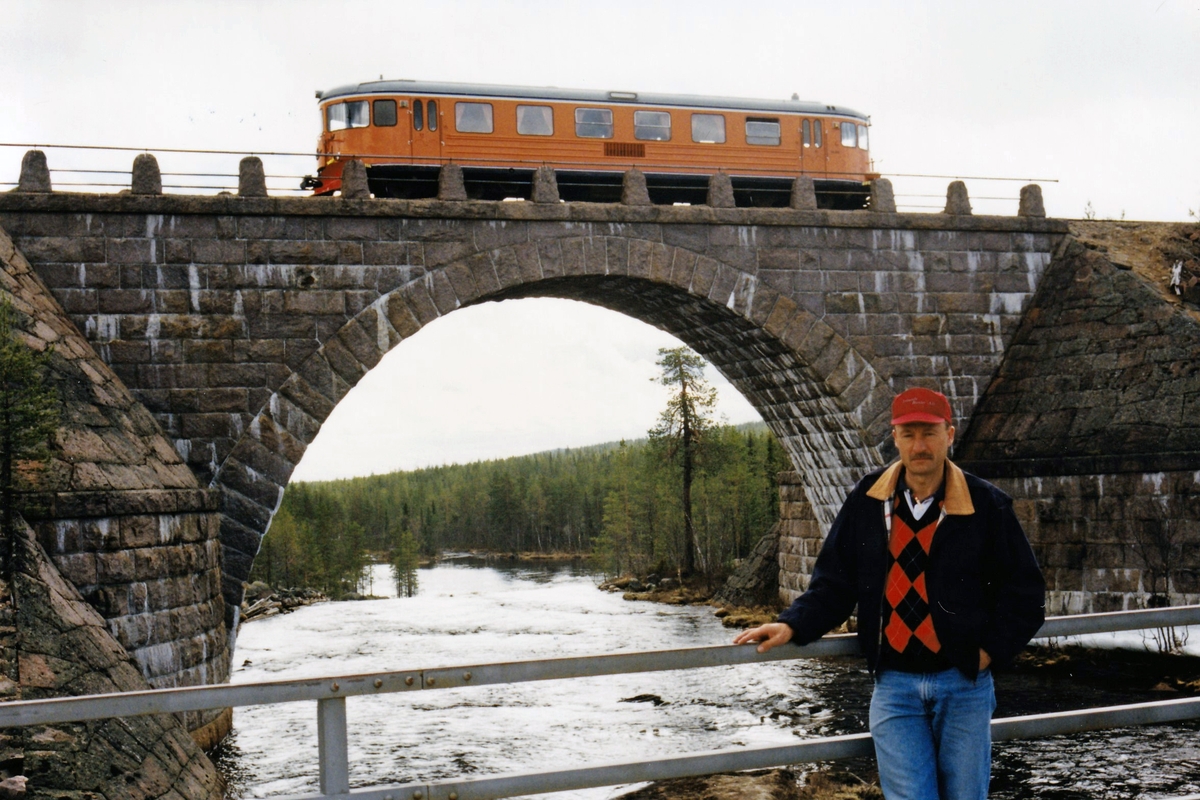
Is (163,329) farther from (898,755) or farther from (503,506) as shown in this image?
(503,506)

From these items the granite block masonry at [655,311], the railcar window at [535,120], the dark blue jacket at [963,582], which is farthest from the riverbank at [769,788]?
the railcar window at [535,120]

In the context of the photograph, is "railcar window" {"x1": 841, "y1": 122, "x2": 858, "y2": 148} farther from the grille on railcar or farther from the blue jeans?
the blue jeans

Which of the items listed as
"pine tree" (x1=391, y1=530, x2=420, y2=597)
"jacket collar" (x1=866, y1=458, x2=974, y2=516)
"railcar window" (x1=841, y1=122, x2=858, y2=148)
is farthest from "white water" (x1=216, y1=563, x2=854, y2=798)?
"pine tree" (x1=391, y1=530, x2=420, y2=597)

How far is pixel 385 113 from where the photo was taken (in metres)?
18.8

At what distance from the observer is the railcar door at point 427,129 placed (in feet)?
61.9

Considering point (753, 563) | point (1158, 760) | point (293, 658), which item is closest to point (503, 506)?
point (753, 563)

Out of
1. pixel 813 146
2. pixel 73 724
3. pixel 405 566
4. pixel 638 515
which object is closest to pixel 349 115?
pixel 813 146

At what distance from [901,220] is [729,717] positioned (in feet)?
28.7

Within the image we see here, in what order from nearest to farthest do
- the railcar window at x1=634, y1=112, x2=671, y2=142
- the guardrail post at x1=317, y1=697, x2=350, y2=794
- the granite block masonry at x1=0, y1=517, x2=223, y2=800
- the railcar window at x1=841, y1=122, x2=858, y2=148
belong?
the guardrail post at x1=317, y1=697, x2=350, y2=794 → the granite block masonry at x1=0, y1=517, x2=223, y2=800 → the railcar window at x1=634, y1=112, x2=671, y2=142 → the railcar window at x1=841, y1=122, x2=858, y2=148

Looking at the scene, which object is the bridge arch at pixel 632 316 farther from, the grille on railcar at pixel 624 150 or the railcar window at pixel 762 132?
the railcar window at pixel 762 132

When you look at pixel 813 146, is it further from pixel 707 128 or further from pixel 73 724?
pixel 73 724

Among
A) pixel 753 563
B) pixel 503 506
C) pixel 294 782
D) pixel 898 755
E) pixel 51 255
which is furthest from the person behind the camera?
pixel 503 506

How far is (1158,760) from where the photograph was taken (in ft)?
41.0

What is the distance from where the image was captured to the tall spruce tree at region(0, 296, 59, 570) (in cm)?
1087
